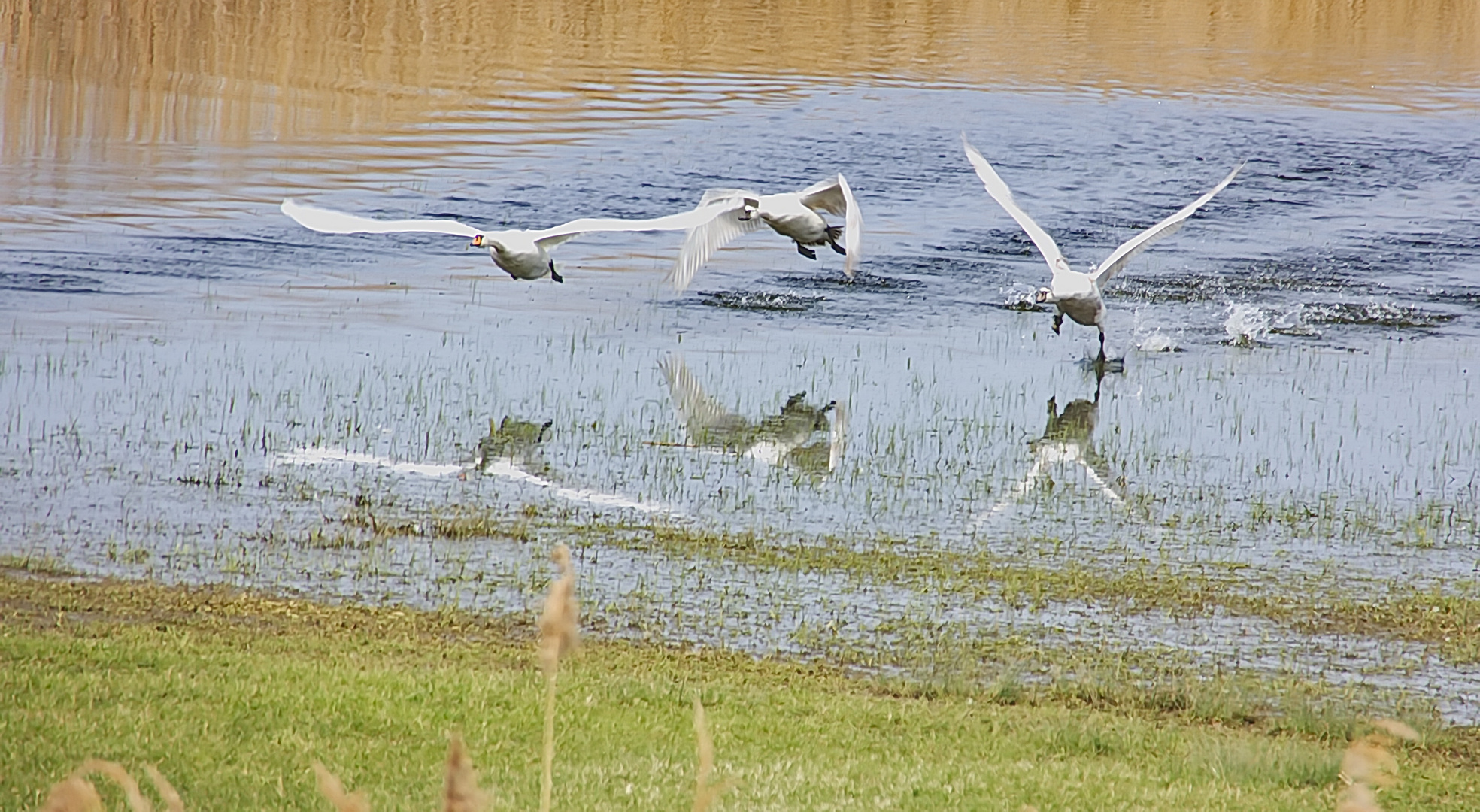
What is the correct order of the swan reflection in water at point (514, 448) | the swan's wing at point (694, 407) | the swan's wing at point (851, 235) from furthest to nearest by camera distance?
the swan's wing at point (694, 407) < the swan reflection in water at point (514, 448) < the swan's wing at point (851, 235)

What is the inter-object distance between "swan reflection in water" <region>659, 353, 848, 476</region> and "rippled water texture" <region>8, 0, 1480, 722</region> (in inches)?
3.4

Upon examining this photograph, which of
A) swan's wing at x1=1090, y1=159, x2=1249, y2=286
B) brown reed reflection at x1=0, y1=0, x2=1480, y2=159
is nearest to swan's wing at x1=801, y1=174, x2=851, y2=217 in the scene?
swan's wing at x1=1090, y1=159, x2=1249, y2=286

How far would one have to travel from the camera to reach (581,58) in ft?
120

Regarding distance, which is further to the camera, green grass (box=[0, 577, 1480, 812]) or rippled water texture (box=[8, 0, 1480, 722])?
rippled water texture (box=[8, 0, 1480, 722])

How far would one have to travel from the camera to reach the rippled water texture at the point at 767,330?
10.6 meters

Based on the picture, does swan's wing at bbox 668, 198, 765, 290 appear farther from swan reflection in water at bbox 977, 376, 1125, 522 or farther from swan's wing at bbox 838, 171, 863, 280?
swan reflection in water at bbox 977, 376, 1125, 522

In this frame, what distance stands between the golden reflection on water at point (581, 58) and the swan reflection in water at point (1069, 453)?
15.4m

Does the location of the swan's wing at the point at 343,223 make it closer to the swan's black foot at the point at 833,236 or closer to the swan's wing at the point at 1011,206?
the swan's black foot at the point at 833,236

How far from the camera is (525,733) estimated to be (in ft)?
22.5

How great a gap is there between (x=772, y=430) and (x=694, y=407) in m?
1.01

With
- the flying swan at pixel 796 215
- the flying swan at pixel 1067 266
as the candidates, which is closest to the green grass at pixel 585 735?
the flying swan at pixel 796 215

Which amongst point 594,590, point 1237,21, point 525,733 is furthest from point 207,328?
point 1237,21

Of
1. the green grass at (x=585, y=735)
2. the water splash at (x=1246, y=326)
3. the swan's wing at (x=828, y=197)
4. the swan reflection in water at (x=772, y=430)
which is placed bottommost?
the green grass at (x=585, y=735)

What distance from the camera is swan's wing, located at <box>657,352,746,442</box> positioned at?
14.9 meters
